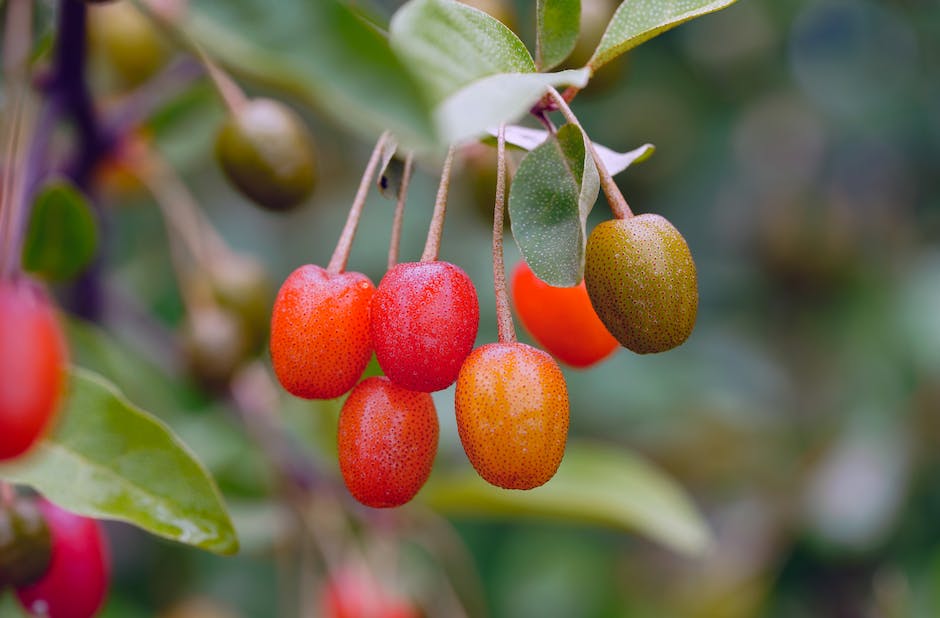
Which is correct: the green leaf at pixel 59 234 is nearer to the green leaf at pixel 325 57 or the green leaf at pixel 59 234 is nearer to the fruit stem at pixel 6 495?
the fruit stem at pixel 6 495

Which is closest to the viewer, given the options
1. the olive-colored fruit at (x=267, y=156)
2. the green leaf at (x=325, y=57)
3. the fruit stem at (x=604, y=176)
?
the green leaf at (x=325, y=57)

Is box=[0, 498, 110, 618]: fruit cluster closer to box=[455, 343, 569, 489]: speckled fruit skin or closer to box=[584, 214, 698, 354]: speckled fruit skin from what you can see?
box=[455, 343, 569, 489]: speckled fruit skin

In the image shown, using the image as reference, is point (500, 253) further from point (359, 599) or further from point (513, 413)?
point (359, 599)

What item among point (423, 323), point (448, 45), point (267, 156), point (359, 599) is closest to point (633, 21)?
point (448, 45)

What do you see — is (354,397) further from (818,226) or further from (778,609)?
(818,226)

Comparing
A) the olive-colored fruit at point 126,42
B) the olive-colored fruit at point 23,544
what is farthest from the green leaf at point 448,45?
the olive-colored fruit at point 126,42

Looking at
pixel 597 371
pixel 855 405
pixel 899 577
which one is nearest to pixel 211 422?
pixel 597 371

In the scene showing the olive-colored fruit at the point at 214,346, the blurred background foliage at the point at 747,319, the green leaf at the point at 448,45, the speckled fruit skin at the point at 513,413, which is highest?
the green leaf at the point at 448,45
